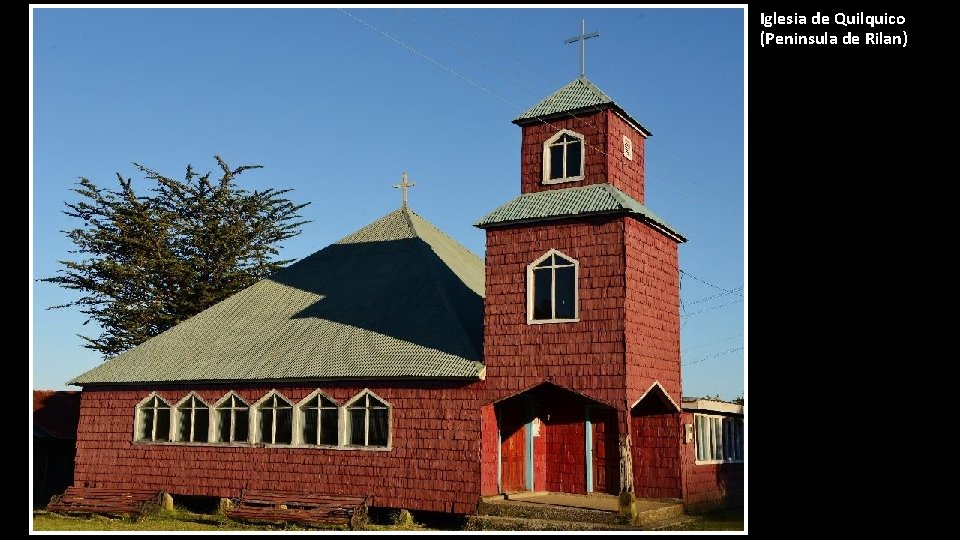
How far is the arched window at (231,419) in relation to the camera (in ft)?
86.0

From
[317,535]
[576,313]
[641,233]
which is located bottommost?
[317,535]

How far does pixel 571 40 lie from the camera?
25.1m

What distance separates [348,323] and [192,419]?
5.22 metres

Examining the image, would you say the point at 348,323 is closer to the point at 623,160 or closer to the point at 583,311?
the point at 583,311

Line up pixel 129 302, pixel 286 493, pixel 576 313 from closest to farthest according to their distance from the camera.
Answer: pixel 576 313 → pixel 286 493 → pixel 129 302

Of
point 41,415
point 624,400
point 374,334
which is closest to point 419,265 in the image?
point 374,334

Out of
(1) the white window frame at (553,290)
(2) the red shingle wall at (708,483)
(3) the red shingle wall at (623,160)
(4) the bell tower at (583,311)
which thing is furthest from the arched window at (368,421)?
(3) the red shingle wall at (623,160)

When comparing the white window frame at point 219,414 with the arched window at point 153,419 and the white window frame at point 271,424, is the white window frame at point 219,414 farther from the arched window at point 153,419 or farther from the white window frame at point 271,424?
the arched window at point 153,419

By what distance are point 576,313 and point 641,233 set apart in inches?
105

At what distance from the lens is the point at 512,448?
24.4 m

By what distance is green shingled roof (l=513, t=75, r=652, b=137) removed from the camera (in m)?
23.7

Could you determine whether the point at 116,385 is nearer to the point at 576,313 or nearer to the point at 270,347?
the point at 270,347

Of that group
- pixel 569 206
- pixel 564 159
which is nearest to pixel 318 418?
pixel 569 206

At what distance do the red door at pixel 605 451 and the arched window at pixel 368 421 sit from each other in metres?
5.41
